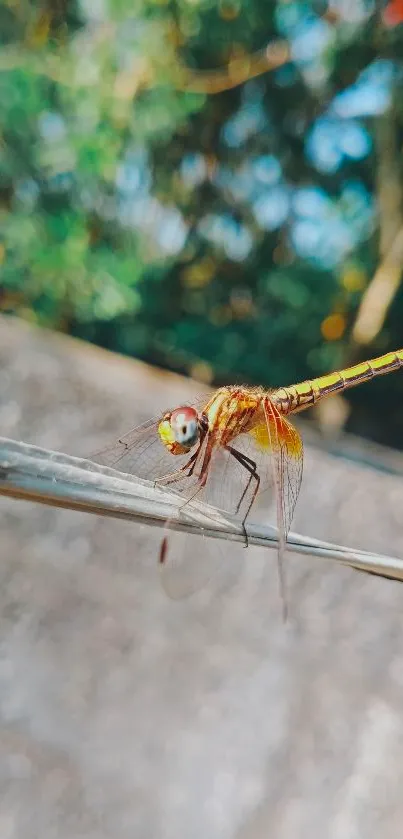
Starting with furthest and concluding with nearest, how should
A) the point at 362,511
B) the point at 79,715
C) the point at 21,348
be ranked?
1. the point at 21,348
2. the point at 362,511
3. the point at 79,715

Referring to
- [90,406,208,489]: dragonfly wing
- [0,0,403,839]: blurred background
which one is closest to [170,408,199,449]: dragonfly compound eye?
[90,406,208,489]: dragonfly wing

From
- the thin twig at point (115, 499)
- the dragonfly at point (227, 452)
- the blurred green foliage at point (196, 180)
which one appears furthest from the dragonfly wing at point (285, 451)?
the blurred green foliage at point (196, 180)

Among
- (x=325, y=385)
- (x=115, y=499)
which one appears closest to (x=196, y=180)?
(x=325, y=385)

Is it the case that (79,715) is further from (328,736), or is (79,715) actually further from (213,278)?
(213,278)

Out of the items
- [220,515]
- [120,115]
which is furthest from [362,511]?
[120,115]

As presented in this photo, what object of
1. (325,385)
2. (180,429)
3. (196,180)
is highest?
(196,180)

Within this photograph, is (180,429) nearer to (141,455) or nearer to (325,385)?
(141,455)

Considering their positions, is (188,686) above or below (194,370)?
below
